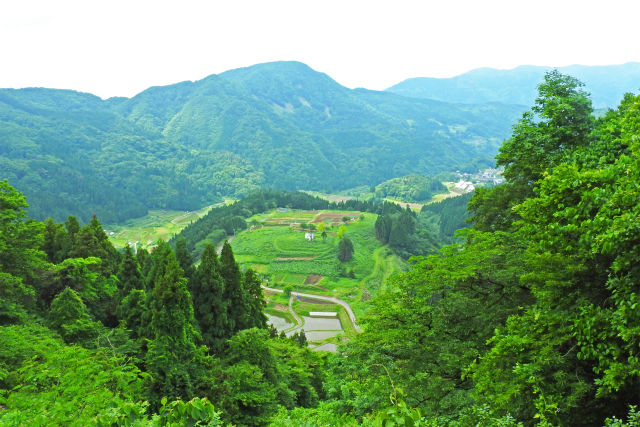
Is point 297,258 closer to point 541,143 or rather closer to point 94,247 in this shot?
point 94,247

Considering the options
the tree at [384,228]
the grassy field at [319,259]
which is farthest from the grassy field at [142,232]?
the tree at [384,228]

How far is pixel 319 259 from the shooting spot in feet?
374

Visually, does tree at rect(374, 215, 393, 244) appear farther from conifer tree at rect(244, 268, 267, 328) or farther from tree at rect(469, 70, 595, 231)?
tree at rect(469, 70, 595, 231)

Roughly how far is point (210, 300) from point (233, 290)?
9.27ft

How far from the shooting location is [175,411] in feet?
20.4

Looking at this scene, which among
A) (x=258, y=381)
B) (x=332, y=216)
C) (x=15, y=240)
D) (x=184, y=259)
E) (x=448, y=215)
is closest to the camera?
(x=258, y=381)

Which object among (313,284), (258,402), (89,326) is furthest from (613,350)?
(313,284)

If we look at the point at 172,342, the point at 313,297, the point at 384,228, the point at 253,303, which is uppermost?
the point at 172,342

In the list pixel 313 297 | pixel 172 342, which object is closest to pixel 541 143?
pixel 172 342

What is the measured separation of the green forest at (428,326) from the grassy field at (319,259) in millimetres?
61059

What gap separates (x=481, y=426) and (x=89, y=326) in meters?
22.6

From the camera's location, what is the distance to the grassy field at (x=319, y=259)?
99.4 m

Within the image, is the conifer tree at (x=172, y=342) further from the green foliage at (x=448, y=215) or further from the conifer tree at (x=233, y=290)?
the green foliage at (x=448, y=215)

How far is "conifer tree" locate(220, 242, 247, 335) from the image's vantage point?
32562 millimetres
